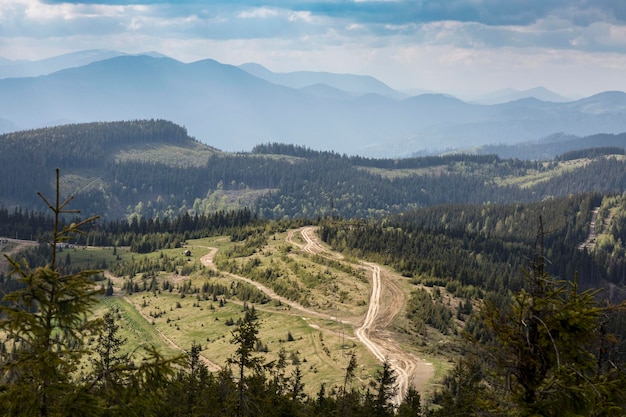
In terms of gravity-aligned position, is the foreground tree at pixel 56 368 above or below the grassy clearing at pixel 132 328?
Answer: above

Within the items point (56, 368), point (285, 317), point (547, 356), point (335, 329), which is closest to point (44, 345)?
point (56, 368)

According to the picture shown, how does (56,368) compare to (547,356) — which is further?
(547,356)

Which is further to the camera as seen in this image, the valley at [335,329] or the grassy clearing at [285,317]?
the grassy clearing at [285,317]

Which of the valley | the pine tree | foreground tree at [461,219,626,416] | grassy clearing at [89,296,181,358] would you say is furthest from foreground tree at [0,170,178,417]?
grassy clearing at [89,296,181,358]

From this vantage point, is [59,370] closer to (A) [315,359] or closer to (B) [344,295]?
(A) [315,359]

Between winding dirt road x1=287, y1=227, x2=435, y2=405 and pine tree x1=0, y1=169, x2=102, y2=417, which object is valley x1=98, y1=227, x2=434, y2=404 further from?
pine tree x1=0, y1=169, x2=102, y2=417

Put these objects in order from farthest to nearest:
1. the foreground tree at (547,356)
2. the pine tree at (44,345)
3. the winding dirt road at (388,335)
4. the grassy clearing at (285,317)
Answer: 1. the grassy clearing at (285,317)
2. the winding dirt road at (388,335)
3. the foreground tree at (547,356)
4. the pine tree at (44,345)

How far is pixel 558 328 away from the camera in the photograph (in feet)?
61.6

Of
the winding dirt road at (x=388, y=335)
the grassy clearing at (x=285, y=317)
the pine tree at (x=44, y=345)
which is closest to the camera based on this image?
the pine tree at (x=44, y=345)

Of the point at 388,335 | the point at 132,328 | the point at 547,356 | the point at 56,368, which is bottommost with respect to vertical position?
the point at 132,328

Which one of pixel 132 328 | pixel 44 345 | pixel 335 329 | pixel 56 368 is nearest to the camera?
pixel 56 368

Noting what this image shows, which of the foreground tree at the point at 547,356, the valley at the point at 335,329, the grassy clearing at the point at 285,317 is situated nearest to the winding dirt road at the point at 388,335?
the valley at the point at 335,329

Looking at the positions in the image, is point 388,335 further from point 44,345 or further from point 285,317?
point 44,345

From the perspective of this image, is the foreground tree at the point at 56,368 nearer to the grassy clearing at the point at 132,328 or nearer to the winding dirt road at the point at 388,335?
the winding dirt road at the point at 388,335
